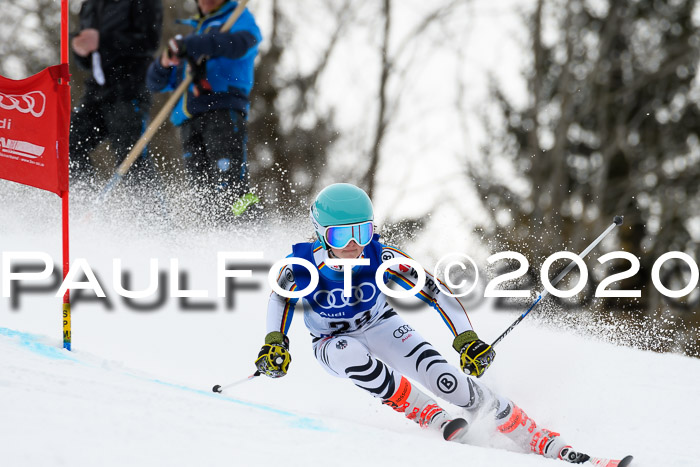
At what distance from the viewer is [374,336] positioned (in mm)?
3992

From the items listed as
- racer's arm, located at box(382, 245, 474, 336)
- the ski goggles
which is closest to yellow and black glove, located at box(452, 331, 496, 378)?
racer's arm, located at box(382, 245, 474, 336)

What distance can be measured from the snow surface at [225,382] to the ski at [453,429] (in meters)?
0.19

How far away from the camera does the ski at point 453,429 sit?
11.5 ft

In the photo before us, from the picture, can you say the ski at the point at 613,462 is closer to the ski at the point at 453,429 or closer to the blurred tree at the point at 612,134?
the ski at the point at 453,429

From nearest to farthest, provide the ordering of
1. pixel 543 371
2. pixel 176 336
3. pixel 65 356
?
pixel 65 356, pixel 543 371, pixel 176 336

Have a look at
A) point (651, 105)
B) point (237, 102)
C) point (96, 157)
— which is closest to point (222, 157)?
point (237, 102)

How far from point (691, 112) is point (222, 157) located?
1637 centimetres

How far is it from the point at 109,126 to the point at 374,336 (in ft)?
10.6

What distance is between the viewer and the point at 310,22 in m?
15.6

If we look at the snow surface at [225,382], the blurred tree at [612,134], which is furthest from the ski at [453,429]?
the blurred tree at [612,134]

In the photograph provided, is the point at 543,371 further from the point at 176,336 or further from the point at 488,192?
the point at 488,192

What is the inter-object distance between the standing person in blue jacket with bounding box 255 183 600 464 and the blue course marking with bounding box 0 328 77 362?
894mm

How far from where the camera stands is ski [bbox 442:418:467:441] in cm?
349

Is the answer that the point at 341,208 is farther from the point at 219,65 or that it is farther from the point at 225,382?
the point at 219,65
